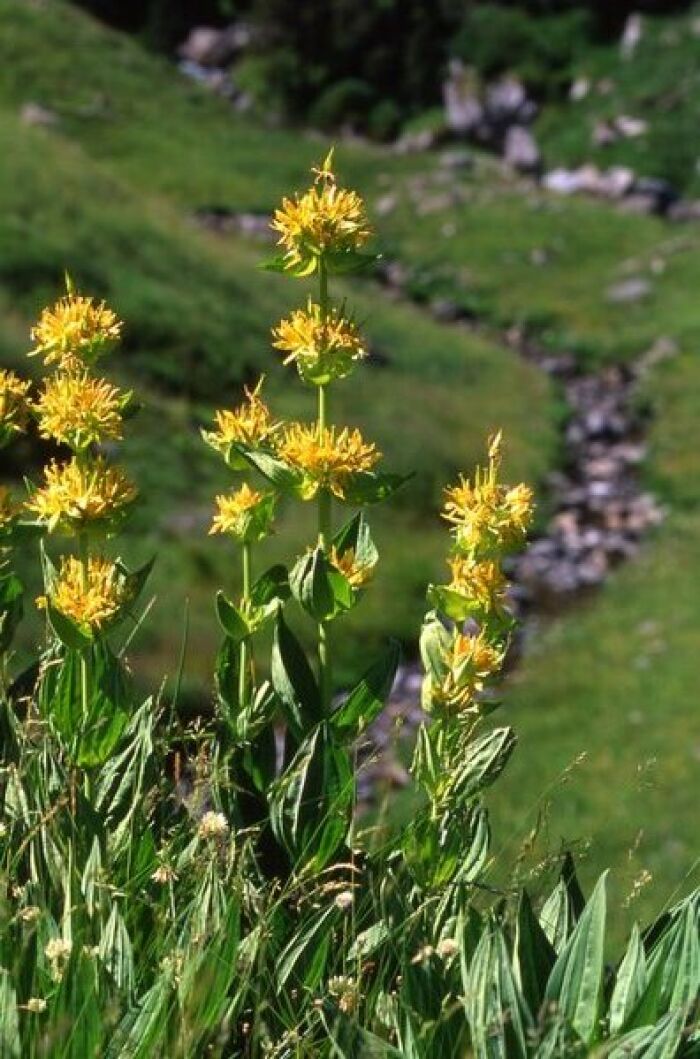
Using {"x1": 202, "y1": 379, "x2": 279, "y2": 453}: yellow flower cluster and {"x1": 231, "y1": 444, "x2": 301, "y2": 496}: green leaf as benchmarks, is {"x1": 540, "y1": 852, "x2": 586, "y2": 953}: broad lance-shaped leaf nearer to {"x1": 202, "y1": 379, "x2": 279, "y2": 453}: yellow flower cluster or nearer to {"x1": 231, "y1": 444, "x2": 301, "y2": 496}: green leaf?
{"x1": 231, "y1": 444, "x2": 301, "y2": 496}: green leaf

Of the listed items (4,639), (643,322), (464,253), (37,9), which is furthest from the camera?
(37,9)

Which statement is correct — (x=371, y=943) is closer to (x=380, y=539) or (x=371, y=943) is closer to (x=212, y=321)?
(x=380, y=539)

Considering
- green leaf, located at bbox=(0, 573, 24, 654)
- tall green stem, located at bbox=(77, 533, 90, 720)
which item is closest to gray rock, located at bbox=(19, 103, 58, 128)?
green leaf, located at bbox=(0, 573, 24, 654)

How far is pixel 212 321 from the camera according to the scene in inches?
1145

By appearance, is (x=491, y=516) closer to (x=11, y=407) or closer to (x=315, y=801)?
(x=315, y=801)

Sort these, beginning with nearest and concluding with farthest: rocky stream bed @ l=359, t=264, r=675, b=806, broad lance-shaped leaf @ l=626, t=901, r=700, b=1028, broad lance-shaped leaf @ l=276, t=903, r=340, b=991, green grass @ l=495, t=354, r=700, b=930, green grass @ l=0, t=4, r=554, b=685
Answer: broad lance-shaped leaf @ l=626, t=901, r=700, b=1028 < broad lance-shaped leaf @ l=276, t=903, r=340, b=991 < green grass @ l=495, t=354, r=700, b=930 < green grass @ l=0, t=4, r=554, b=685 < rocky stream bed @ l=359, t=264, r=675, b=806

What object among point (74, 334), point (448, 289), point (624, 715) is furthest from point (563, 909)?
point (448, 289)

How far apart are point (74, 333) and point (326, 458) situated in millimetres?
640

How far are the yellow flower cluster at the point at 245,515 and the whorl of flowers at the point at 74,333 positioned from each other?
46 cm

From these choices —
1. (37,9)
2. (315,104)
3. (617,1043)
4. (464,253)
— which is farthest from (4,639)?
(315,104)

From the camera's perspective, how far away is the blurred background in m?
19.7

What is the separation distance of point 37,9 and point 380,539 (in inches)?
1699

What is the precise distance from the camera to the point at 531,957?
3.21 m

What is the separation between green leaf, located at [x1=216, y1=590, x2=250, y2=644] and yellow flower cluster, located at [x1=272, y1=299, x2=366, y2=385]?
561mm
